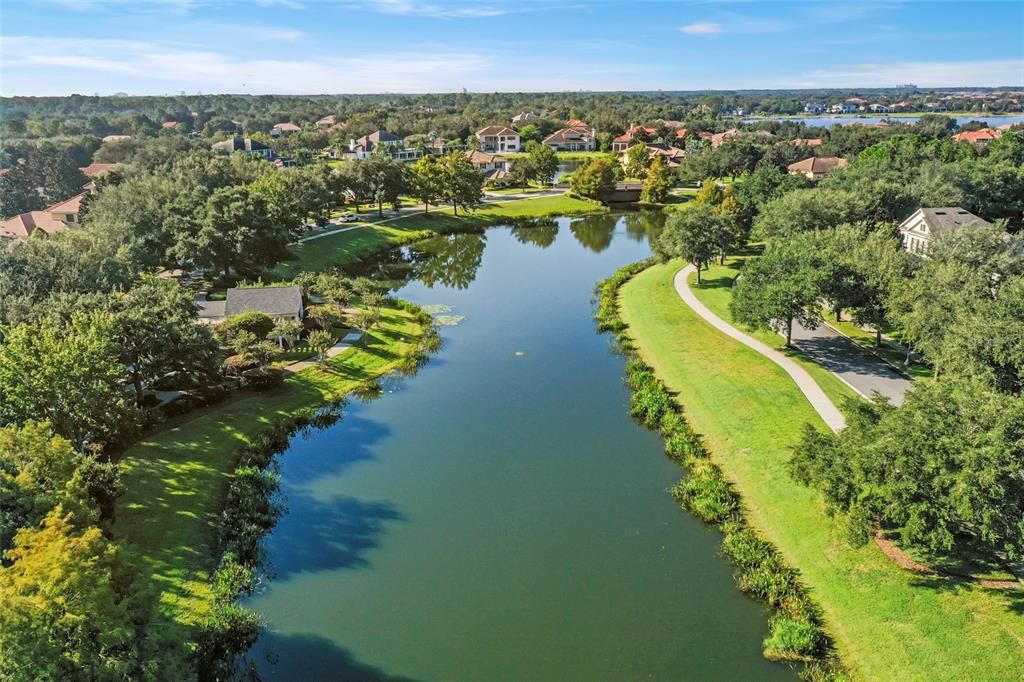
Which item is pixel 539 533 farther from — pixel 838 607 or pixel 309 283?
pixel 309 283

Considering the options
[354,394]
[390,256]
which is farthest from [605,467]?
[390,256]

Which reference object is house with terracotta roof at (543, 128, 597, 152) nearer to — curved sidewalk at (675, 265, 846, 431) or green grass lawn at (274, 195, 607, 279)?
green grass lawn at (274, 195, 607, 279)

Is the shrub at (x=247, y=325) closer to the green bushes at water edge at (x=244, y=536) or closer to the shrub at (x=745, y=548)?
the green bushes at water edge at (x=244, y=536)

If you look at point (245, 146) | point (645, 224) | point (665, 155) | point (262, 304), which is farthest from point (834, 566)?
point (245, 146)

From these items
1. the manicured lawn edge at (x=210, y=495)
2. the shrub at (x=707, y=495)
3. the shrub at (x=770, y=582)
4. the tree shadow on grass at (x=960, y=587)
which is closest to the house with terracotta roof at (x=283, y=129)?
the manicured lawn edge at (x=210, y=495)

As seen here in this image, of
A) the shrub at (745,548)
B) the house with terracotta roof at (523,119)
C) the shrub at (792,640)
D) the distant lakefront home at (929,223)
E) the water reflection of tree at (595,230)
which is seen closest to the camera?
the shrub at (792,640)

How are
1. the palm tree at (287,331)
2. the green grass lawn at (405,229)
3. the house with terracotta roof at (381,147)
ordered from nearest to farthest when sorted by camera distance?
1. the palm tree at (287,331)
2. the green grass lawn at (405,229)
3. the house with terracotta roof at (381,147)

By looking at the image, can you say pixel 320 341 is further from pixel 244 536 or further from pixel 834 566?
pixel 834 566
